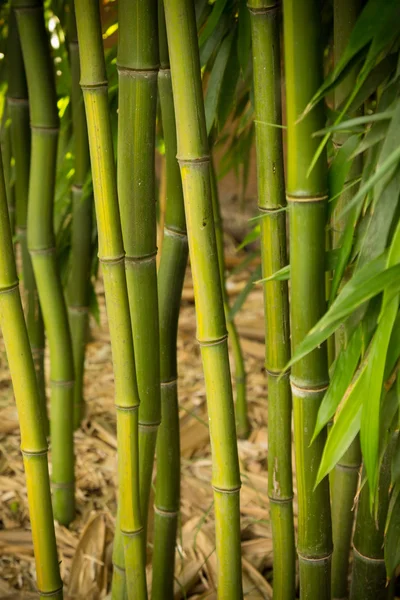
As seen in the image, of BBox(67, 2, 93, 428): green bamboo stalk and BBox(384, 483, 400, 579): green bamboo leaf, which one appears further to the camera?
BBox(67, 2, 93, 428): green bamboo stalk

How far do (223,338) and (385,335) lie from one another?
18cm

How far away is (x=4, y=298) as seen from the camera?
682mm

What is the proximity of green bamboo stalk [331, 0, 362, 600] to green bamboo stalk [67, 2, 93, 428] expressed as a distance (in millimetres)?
381

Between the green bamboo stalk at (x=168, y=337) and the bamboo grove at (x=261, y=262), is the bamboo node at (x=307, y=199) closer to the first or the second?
the bamboo grove at (x=261, y=262)

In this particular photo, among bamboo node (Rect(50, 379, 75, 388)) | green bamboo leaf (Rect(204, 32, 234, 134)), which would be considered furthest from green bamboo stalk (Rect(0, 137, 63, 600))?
bamboo node (Rect(50, 379, 75, 388))

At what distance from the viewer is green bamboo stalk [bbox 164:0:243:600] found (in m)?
0.60

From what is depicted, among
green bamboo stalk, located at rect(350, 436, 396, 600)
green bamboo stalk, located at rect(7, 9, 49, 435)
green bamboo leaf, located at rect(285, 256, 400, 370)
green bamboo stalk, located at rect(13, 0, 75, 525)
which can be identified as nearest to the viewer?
green bamboo leaf, located at rect(285, 256, 400, 370)

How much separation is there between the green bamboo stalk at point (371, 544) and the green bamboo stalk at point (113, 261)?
0.23 m

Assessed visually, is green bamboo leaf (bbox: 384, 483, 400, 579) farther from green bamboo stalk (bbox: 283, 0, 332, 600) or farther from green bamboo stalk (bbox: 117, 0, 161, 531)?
green bamboo stalk (bbox: 117, 0, 161, 531)

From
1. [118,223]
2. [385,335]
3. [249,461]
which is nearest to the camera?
[385,335]

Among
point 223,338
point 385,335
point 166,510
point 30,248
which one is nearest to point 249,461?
point 166,510

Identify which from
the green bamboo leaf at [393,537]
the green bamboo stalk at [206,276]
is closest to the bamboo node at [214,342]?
the green bamboo stalk at [206,276]

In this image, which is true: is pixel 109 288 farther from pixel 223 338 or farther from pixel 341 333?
pixel 341 333

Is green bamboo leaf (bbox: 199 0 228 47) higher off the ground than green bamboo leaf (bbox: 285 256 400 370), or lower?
higher
